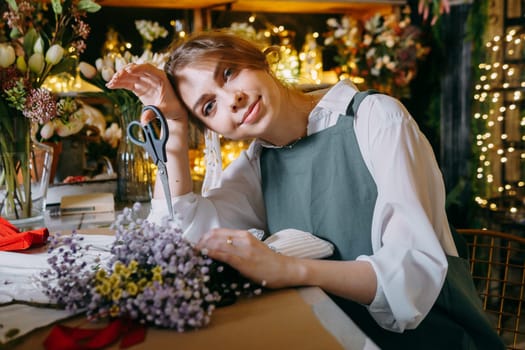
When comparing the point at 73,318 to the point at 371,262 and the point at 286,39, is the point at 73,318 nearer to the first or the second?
the point at 371,262

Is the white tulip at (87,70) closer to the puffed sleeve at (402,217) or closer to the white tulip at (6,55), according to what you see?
the white tulip at (6,55)

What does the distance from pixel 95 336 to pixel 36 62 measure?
111cm

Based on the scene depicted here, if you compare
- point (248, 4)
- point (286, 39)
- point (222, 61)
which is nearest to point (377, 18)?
point (286, 39)

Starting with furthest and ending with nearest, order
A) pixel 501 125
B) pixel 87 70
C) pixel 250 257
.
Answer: pixel 501 125 < pixel 87 70 < pixel 250 257

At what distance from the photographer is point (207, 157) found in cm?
150

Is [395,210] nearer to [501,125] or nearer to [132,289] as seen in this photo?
[132,289]

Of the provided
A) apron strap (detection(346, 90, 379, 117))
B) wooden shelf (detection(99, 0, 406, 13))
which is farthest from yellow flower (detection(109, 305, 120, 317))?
wooden shelf (detection(99, 0, 406, 13))

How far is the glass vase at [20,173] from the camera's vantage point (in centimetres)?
161

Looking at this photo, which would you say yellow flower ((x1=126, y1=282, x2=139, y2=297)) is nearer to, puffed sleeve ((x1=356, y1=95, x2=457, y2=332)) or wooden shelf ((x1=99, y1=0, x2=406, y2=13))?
puffed sleeve ((x1=356, y1=95, x2=457, y2=332))

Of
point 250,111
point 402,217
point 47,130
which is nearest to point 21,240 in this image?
point 250,111

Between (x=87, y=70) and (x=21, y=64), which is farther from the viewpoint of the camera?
(x=87, y=70)

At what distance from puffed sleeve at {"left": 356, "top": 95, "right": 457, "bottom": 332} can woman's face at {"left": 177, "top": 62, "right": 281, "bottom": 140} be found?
19 cm

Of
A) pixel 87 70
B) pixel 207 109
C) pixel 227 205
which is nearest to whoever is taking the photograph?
pixel 207 109

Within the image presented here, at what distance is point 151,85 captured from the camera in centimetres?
123
